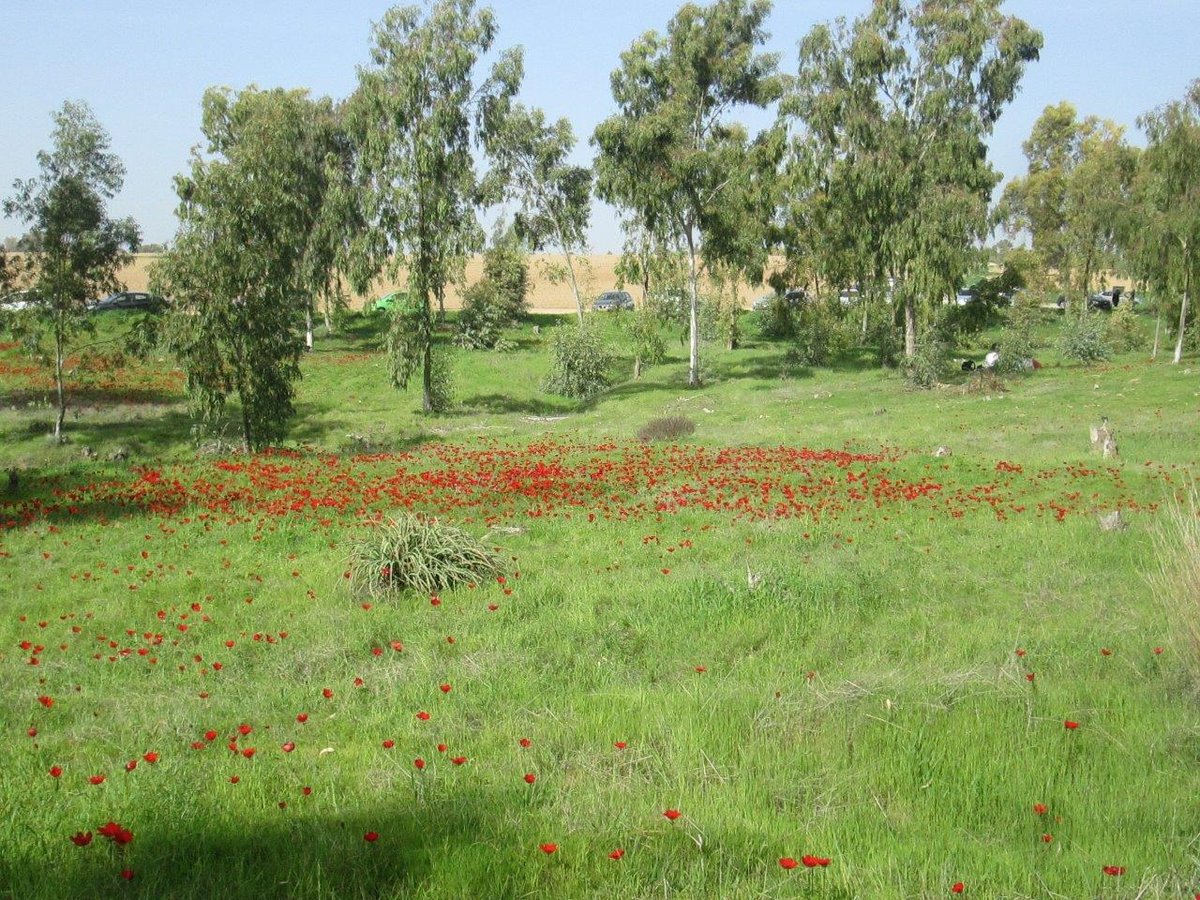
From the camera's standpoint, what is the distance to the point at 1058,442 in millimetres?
21406

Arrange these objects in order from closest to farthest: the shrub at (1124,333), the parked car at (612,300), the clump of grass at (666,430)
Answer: the clump of grass at (666,430), the shrub at (1124,333), the parked car at (612,300)

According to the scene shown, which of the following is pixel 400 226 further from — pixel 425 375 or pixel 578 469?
pixel 578 469

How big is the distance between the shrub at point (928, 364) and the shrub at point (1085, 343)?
861 cm

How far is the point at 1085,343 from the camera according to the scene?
138ft

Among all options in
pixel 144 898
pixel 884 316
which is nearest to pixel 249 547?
pixel 144 898

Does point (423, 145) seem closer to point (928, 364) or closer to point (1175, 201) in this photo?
point (928, 364)

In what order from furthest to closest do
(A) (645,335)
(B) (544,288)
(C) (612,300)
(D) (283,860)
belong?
(B) (544,288) → (C) (612,300) → (A) (645,335) → (D) (283,860)

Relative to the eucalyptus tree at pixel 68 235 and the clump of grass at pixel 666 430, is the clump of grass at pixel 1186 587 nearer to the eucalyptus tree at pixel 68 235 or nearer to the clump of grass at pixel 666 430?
the clump of grass at pixel 666 430

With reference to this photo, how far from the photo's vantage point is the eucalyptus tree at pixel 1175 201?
35688 millimetres

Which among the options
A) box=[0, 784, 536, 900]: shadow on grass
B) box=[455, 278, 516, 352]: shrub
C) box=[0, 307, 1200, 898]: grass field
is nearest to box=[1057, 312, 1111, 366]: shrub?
box=[455, 278, 516, 352]: shrub

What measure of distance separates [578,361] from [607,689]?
3448 centimetres

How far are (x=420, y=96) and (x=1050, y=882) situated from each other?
35.9 metres

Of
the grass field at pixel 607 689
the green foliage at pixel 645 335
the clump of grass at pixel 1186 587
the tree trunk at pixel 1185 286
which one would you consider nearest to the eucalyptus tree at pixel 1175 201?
the tree trunk at pixel 1185 286

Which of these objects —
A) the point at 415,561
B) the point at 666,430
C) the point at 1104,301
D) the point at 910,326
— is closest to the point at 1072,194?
the point at 1104,301
